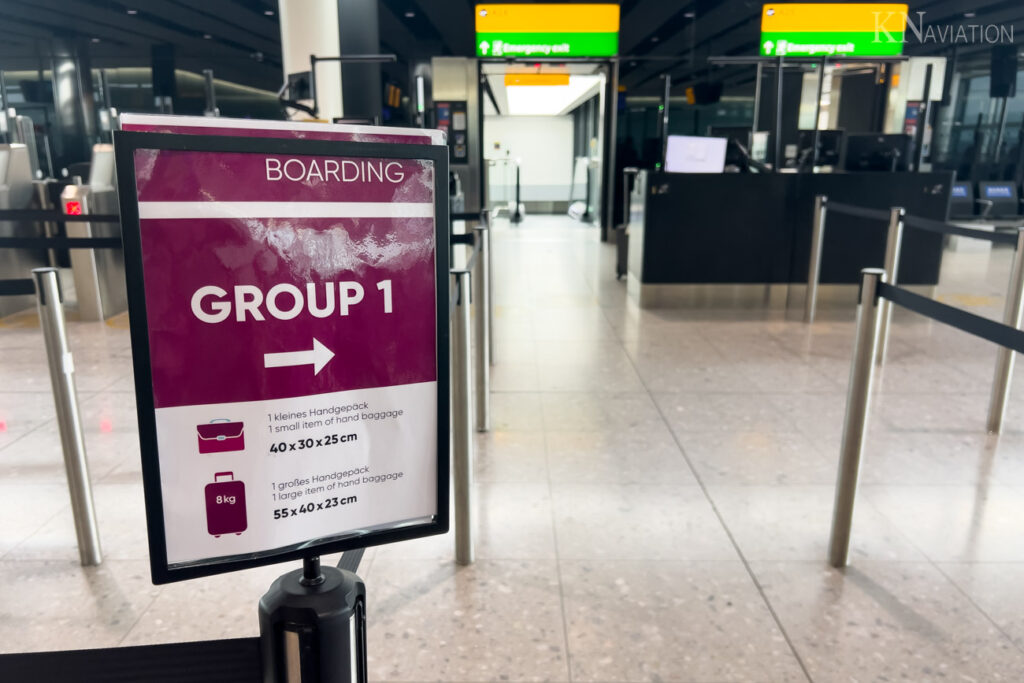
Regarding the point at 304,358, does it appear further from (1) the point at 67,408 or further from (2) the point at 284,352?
(1) the point at 67,408

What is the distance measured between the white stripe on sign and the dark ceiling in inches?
445

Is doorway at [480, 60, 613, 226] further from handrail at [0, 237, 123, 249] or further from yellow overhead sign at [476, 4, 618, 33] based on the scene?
handrail at [0, 237, 123, 249]

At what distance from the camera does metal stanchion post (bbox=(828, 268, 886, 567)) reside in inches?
89.2

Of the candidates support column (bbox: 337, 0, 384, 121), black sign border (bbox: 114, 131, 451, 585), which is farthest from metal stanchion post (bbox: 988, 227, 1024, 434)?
support column (bbox: 337, 0, 384, 121)

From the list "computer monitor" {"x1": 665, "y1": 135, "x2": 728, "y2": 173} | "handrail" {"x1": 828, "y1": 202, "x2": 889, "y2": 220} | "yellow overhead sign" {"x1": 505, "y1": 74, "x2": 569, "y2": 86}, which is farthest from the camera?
"yellow overhead sign" {"x1": 505, "y1": 74, "x2": 569, "y2": 86}

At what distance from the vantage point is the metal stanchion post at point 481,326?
311 centimetres

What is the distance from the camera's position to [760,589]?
2225 millimetres

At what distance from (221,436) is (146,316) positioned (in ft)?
0.59

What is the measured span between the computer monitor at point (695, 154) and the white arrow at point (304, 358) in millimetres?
6030

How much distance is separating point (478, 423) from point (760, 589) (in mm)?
1623

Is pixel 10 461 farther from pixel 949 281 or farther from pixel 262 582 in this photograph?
pixel 949 281

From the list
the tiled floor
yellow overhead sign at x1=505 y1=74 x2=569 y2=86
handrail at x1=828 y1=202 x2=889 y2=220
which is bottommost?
the tiled floor

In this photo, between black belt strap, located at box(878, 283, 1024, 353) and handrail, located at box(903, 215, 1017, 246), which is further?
handrail, located at box(903, 215, 1017, 246)

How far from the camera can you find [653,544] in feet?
8.11
